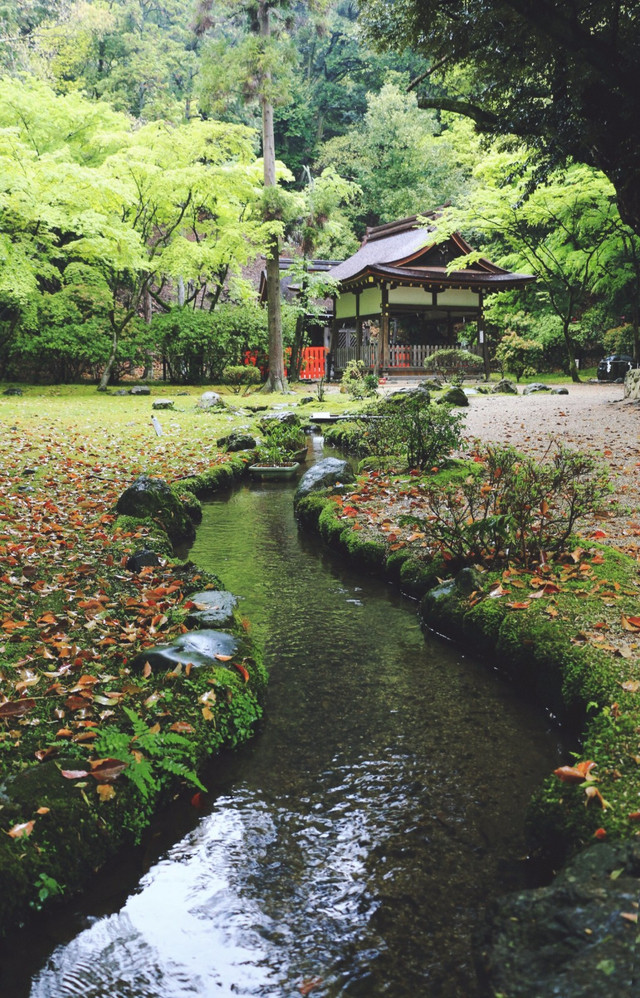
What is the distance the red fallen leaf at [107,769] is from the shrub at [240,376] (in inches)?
797

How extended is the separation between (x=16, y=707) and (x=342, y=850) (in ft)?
5.30

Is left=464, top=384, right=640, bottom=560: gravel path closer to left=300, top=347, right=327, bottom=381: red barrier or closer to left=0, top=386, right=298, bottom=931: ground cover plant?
left=0, top=386, right=298, bottom=931: ground cover plant

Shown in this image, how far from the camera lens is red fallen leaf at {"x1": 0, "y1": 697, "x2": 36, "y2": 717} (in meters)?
3.09

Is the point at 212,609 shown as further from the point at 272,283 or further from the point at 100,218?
the point at 272,283

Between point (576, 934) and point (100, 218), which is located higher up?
point (100, 218)

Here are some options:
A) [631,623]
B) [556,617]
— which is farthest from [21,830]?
[631,623]

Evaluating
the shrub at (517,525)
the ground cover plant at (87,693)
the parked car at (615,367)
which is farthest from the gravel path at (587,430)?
the parked car at (615,367)

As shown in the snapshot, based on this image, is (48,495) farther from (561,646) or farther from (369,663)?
(561,646)

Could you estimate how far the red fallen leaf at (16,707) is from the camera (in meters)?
3.09

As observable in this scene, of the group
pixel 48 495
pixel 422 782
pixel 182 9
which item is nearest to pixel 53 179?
pixel 48 495

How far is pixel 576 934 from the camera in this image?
1808 millimetres

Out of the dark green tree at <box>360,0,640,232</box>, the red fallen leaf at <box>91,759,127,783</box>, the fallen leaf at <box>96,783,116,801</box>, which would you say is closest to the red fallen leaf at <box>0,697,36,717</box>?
the red fallen leaf at <box>91,759,127,783</box>

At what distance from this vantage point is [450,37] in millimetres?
8531

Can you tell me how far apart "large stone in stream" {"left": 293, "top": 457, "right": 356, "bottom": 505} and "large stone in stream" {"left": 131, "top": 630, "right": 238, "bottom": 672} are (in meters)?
4.26
